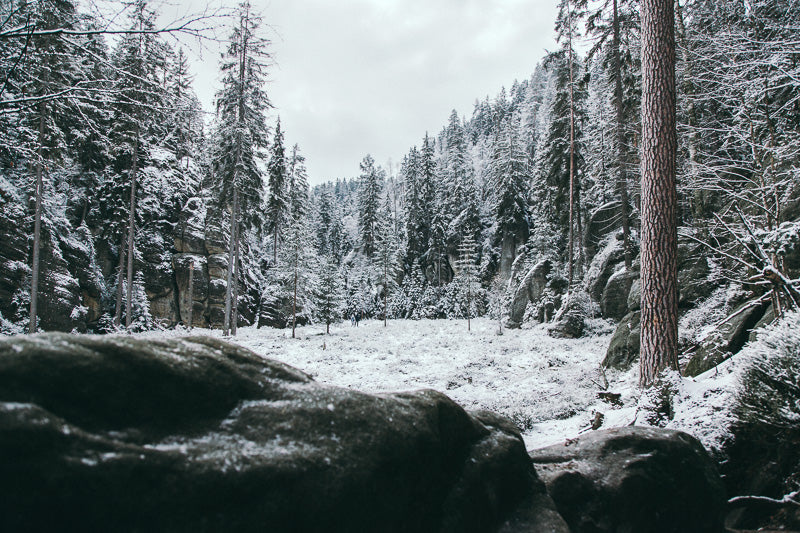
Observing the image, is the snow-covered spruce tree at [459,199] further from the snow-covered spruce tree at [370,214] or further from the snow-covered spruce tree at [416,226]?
the snow-covered spruce tree at [370,214]

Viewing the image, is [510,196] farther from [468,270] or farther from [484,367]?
[484,367]

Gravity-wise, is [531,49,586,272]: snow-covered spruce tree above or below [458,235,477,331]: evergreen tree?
above

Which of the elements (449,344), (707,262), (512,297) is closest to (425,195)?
(512,297)

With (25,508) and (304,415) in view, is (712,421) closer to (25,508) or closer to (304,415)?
(304,415)

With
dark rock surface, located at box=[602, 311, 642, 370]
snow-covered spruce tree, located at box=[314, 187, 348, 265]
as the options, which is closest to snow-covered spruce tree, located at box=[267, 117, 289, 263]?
snow-covered spruce tree, located at box=[314, 187, 348, 265]

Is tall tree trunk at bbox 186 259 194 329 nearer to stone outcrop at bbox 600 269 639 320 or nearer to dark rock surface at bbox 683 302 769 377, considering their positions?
stone outcrop at bbox 600 269 639 320

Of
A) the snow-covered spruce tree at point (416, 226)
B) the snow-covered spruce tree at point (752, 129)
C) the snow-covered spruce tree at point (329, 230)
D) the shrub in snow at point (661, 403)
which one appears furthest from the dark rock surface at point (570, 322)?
the snow-covered spruce tree at point (329, 230)

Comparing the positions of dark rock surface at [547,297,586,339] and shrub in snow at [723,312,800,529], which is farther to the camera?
dark rock surface at [547,297,586,339]

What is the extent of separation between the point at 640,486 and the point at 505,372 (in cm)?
1287

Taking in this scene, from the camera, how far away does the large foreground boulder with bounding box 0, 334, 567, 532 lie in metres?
1.59

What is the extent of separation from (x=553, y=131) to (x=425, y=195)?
28.0m

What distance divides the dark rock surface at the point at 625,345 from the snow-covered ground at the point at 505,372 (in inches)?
23.0

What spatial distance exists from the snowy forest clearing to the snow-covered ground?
0.04m

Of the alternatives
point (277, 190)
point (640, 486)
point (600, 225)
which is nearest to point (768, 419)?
point (640, 486)
